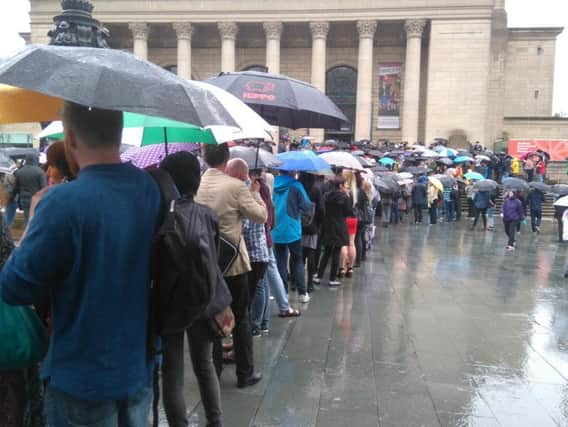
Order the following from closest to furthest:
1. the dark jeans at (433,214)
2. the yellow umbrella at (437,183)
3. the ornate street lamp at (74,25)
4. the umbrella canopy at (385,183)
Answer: the ornate street lamp at (74,25) → the umbrella canopy at (385,183) → the yellow umbrella at (437,183) → the dark jeans at (433,214)

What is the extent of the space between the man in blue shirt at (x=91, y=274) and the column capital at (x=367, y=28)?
126 ft

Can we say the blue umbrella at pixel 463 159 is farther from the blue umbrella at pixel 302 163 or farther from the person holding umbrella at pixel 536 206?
the blue umbrella at pixel 302 163

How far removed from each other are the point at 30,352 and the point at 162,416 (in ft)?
7.13

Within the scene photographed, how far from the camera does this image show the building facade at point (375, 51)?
120 ft

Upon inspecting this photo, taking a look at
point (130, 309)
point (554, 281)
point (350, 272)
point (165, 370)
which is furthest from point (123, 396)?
point (554, 281)

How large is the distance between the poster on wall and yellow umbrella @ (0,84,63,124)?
38.6m

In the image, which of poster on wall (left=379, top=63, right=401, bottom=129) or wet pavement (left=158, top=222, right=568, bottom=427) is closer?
wet pavement (left=158, top=222, right=568, bottom=427)

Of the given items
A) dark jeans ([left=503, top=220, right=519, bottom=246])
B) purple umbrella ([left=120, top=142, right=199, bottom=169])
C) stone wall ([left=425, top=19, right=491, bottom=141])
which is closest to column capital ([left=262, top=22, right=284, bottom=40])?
stone wall ([left=425, top=19, right=491, bottom=141])

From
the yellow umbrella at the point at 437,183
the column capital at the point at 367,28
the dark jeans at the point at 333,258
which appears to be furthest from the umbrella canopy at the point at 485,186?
the column capital at the point at 367,28

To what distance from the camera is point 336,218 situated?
26.9 ft

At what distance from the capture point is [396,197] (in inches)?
728

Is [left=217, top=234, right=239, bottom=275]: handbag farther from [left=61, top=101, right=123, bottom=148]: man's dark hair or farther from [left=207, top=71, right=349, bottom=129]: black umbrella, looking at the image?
[left=61, top=101, right=123, bottom=148]: man's dark hair

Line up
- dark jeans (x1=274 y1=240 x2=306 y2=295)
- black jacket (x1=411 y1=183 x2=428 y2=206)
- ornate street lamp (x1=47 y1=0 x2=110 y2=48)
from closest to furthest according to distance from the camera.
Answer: dark jeans (x1=274 y1=240 x2=306 y2=295)
ornate street lamp (x1=47 y1=0 x2=110 y2=48)
black jacket (x1=411 y1=183 x2=428 y2=206)

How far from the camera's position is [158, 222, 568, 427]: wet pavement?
4.15m
